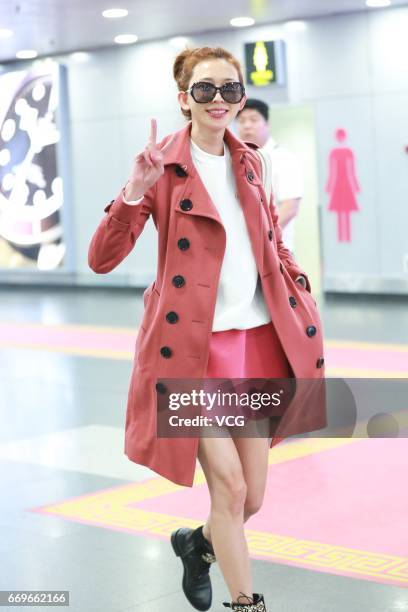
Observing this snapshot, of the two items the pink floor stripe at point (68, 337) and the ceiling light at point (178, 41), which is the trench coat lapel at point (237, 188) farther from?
the ceiling light at point (178, 41)

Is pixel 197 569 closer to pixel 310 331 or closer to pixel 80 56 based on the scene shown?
pixel 310 331

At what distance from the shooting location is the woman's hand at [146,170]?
11.3 ft

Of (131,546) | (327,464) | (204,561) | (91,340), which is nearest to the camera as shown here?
(204,561)

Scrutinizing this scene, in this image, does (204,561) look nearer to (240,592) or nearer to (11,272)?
(240,592)

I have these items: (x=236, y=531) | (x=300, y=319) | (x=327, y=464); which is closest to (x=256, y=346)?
(x=300, y=319)

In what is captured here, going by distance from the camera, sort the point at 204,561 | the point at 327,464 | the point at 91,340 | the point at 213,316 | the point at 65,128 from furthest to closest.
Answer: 1. the point at 65,128
2. the point at 91,340
3. the point at 327,464
4. the point at 204,561
5. the point at 213,316

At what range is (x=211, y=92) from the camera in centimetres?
368

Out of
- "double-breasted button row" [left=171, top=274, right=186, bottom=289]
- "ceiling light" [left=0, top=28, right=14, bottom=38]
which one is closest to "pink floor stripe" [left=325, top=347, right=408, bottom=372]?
"double-breasted button row" [left=171, top=274, right=186, bottom=289]

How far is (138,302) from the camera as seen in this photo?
16.6 meters

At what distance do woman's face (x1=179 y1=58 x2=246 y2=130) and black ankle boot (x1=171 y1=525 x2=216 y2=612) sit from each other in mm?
1446

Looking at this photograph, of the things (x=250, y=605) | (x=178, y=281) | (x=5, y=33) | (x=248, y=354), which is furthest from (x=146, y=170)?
(x=5, y=33)

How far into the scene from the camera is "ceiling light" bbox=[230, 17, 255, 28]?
16.0m

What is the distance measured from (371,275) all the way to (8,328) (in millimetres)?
4883

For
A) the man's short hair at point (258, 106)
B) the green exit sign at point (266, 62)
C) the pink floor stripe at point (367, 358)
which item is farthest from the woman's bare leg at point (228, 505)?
the green exit sign at point (266, 62)
